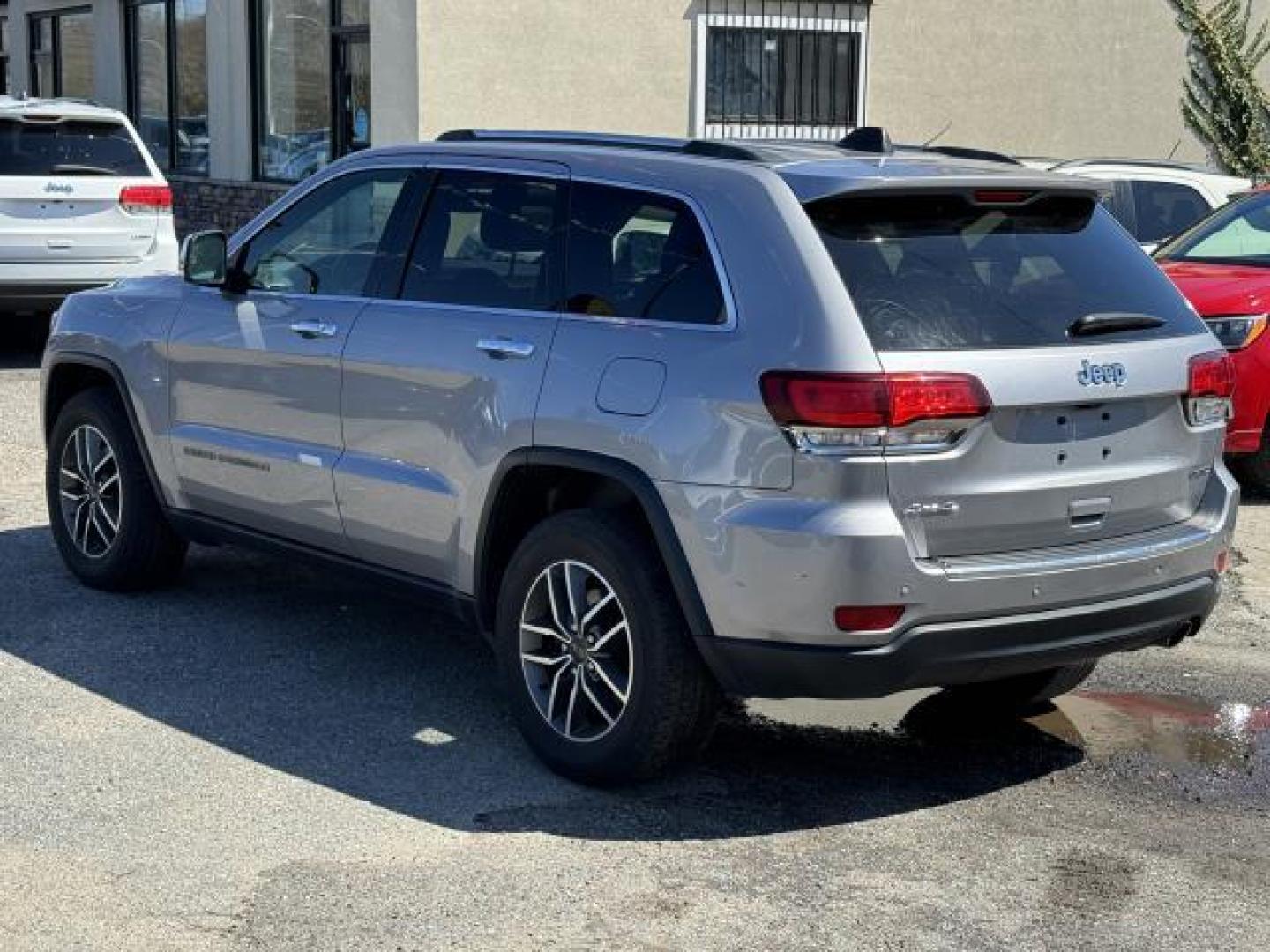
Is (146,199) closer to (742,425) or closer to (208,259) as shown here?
(208,259)

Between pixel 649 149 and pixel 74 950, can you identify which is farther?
pixel 649 149

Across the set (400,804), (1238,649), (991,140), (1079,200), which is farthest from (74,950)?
(991,140)

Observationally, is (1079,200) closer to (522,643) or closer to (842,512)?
(842,512)

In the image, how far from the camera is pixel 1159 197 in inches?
498

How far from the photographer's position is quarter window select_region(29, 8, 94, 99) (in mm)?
25297

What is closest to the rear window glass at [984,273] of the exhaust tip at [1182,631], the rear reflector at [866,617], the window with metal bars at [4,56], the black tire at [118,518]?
the rear reflector at [866,617]

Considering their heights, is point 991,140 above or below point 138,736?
above

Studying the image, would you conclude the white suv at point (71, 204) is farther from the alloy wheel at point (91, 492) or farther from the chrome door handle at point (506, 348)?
the chrome door handle at point (506, 348)

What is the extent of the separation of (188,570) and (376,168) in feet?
7.34

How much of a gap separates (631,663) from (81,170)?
9.42 metres

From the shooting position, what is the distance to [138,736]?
18.9 feet

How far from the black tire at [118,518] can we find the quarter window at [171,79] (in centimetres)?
1487

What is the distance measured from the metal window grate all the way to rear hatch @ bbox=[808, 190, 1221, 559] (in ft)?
42.0

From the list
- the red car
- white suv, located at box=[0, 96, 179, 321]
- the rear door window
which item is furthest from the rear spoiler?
white suv, located at box=[0, 96, 179, 321]
